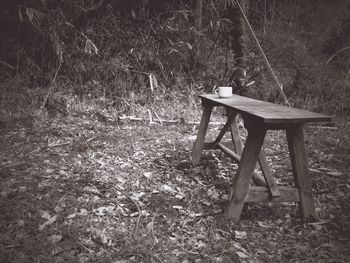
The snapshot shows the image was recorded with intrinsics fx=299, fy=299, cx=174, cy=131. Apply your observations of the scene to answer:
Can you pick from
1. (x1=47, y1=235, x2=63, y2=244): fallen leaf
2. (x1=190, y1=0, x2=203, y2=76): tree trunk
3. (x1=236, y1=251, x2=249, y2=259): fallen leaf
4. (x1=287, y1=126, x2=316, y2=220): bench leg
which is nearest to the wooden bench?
(x1=287, y1=126, x2=316, y2=220): bench leg

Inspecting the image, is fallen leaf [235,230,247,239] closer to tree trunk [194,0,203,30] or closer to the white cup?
the white cup

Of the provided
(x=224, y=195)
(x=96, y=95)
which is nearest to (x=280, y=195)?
(x=224, y=195)

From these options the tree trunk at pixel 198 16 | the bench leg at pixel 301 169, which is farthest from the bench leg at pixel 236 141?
the tree trunk at pixel 198 16

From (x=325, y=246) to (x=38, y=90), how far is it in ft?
16.8

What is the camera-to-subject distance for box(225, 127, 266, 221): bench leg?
2428 mm

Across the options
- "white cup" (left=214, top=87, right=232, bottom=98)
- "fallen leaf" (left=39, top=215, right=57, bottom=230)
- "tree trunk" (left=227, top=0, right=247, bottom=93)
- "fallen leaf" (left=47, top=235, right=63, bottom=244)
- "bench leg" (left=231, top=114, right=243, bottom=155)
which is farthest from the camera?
"tree trunk" (left=227, top=0, right=247, bottom=93)

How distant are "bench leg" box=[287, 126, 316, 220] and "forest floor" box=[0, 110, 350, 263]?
0.45ft

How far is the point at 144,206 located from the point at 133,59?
425cm

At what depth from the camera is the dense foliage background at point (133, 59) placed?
550 centimetres

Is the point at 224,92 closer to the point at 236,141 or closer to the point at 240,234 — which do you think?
the point at 236,141

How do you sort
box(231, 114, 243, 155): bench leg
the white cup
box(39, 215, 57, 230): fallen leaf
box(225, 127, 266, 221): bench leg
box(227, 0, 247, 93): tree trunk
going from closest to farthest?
box(39, 215, 57, 230): fallen leaf < box(225, 127, 266, 221): bench leg < the white cup < box(231, 114, 243, 155): bench leg < box(227, 0, 247, 93): tree trunk

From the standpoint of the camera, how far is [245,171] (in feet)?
8.09

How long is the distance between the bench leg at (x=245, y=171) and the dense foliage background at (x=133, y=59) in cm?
368

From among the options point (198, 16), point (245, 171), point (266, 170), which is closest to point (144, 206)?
point (245, 171)
